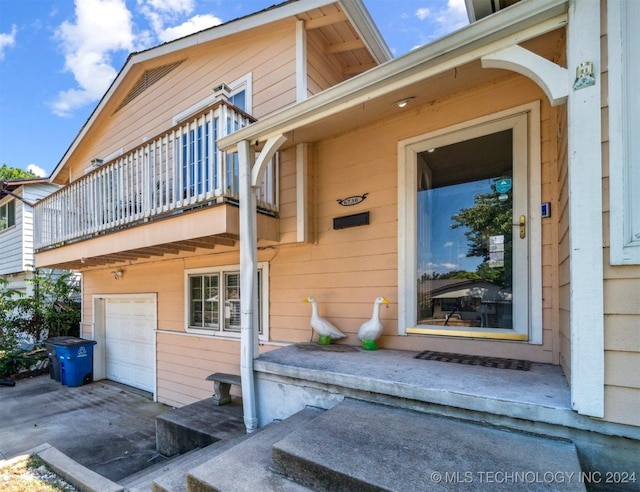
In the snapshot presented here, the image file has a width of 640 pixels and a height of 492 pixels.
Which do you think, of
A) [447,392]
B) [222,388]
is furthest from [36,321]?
[447,392]

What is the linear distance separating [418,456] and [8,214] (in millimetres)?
14148

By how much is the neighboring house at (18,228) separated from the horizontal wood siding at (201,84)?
3.90 m

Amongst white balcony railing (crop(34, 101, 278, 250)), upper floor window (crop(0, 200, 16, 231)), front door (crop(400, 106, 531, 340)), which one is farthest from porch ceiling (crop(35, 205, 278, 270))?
upper floor window (crop(0, 200, 16, 231))

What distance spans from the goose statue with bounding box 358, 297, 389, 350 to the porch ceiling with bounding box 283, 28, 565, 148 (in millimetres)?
1792

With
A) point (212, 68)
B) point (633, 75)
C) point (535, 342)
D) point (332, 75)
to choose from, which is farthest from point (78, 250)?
point (633, 75)

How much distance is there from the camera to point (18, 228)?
9523 mm

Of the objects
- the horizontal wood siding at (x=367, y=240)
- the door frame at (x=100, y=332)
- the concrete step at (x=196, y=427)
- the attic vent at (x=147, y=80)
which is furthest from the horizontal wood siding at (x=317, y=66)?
the door frame at (x=100, y=332)

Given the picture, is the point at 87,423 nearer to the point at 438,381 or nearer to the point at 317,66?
the point at 438,381

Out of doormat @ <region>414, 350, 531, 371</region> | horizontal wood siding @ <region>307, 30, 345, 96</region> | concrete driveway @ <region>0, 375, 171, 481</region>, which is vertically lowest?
concrete driveway @ <region>0, 375, 171, 481</region>

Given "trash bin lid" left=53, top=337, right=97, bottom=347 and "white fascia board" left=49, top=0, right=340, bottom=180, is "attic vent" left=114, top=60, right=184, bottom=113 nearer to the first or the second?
"white fascia board" left=49, top=0, right=340, bottom=180

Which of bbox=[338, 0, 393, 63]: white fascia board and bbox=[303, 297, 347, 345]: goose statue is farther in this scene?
bbox=[338, 0, 393, 63]: white fascia board

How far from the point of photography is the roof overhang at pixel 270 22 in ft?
11.8

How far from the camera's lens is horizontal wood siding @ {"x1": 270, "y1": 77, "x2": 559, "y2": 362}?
8.15ft

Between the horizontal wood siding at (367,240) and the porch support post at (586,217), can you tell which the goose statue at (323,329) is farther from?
the porch support post at (586,217)
